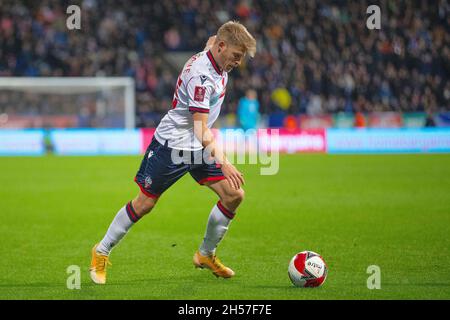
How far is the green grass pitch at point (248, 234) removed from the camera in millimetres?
6199

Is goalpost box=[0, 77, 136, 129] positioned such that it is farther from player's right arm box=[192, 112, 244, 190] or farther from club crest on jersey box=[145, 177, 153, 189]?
player's right arm box=[192, 112, 244, 190]

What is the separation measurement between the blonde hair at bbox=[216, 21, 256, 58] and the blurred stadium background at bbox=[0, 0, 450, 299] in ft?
6.45

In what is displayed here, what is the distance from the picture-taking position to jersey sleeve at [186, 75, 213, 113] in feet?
20.2

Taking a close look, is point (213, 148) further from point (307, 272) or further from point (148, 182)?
point (307, 272)

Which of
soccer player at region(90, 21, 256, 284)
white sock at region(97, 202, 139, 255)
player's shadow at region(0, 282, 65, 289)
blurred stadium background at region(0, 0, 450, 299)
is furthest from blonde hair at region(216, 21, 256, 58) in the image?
player's shadow at region(0, 282, 65, 289)

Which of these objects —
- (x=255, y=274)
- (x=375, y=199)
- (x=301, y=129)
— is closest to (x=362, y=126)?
(x=301, y=129)

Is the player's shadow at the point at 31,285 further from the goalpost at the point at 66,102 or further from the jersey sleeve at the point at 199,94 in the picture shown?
the goalpost at the point at 66,102

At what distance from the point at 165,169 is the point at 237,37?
1.27 meters

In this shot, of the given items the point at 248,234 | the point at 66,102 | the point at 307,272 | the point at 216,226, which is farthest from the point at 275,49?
the point at 307,272

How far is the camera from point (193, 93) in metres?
6.17

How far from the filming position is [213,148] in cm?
A: 615

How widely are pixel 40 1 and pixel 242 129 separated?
35.9ft

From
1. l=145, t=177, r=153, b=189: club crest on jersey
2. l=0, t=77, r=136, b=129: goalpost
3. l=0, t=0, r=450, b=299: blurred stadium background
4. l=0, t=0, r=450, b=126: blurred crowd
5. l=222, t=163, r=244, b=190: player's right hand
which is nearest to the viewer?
l=222, t=163, r=244, b=190: player's right hand

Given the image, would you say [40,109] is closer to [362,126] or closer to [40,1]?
[40,1]
